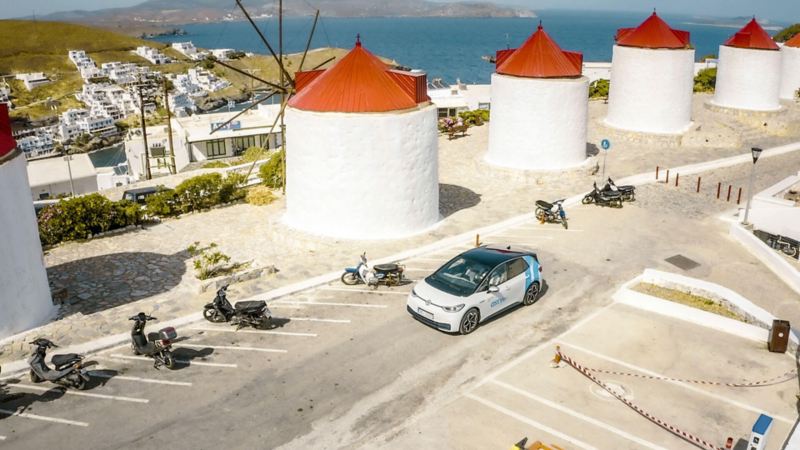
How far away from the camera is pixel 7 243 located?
14531 millimetres

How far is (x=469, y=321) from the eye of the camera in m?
15.1

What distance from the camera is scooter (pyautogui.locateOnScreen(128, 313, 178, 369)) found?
13703mm

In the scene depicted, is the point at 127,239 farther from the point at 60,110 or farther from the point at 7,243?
the point at 60,110

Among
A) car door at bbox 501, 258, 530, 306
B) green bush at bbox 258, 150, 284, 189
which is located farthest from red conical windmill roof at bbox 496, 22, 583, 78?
car door at bbox 501, 258, 530, 306

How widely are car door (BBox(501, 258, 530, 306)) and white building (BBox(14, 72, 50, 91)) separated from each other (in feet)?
455

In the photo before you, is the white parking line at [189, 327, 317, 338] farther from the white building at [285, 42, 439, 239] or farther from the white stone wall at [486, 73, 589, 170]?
the white stone wall at [486, 73, 589, 170]

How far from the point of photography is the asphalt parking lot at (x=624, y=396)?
1157 centimetres

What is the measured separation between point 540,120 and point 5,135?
2223cm

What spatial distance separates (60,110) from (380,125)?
119 meters

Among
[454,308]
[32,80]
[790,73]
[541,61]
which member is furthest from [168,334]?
[32,80]

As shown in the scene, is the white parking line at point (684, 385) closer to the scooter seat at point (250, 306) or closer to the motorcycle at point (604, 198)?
→ the scooter seat at point (250, 306)

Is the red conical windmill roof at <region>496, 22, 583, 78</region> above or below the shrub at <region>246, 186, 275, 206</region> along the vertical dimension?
above

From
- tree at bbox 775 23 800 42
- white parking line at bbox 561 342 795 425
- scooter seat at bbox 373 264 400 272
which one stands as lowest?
white parking line at bbox 561 342 795 425

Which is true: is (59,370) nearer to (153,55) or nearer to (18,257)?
(18,257)
